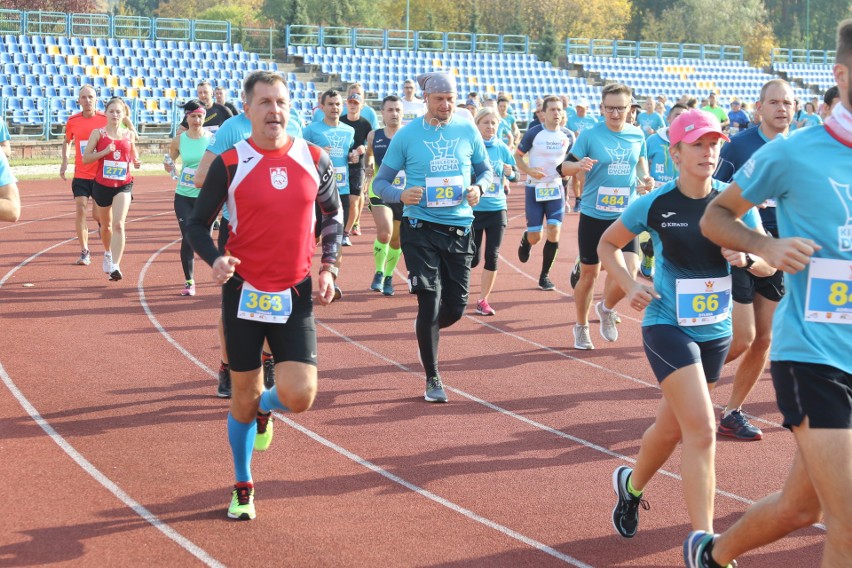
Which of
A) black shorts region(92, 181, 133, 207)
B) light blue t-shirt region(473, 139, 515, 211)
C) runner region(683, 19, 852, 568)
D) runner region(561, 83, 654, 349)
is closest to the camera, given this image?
runner region(683, 19, 852, 568)

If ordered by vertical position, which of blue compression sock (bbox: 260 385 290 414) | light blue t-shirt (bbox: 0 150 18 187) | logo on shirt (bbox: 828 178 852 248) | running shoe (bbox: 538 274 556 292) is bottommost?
running shoe (bbox: 538 274 556 292)

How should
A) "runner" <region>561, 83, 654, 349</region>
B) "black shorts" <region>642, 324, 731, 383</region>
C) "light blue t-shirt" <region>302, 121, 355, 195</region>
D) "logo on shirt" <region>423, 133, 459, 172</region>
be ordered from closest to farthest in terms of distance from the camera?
"black shorts" <region>642, 324, 731, 383</region>
"logo on shirt" <region>423, 133, 459, 172</region>
"runner" <region>561, 83, 654, 349</region>
"light blue t-shirt" <region>302, 121, 355, 195</region>

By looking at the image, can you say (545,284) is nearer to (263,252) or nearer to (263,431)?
(263,431)

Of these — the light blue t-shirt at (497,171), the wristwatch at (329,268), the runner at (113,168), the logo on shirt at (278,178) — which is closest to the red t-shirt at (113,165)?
the runner at (113,168)

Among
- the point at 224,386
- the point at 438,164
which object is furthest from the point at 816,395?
the point at 224,386

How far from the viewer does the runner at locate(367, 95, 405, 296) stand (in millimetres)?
12477

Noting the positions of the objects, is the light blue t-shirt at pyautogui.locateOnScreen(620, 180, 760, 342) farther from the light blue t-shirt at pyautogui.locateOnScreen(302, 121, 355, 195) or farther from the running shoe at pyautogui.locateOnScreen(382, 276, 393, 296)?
the light blue t-shirt at pyautogui.locateOnScreen(302, 121, 355, 195)

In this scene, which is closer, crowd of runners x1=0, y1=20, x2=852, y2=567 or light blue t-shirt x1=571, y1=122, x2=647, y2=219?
crowd of runners x1=0, y1=20, x2=852, y2=567

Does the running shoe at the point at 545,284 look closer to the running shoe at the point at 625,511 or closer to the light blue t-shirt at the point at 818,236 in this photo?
the running shoe at the point at 625,511

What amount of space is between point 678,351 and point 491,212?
646 cm

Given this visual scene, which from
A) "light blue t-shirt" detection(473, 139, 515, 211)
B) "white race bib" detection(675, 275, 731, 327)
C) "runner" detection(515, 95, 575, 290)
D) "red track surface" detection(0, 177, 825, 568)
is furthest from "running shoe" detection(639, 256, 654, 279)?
"white race bib" detection(675, 275, 731, 327)

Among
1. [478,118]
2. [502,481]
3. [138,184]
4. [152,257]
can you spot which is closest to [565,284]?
[478,118]

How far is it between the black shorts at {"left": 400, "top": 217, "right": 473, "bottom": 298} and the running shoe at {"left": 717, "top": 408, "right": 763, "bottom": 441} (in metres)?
2.08

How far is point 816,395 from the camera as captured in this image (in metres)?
3.81
